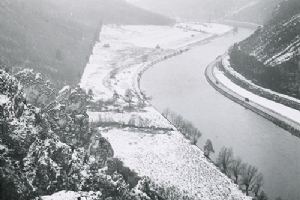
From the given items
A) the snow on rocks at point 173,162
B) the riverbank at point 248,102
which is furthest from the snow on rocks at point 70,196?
the riverbank at point 248,102

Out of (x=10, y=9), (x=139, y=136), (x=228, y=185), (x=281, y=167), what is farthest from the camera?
(x=10, y=9)

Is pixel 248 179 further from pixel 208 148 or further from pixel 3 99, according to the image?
pixel 3 99

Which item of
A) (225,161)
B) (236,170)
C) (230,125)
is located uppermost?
(230,125)

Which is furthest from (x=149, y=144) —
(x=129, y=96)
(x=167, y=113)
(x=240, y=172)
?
(x=129, y=96)

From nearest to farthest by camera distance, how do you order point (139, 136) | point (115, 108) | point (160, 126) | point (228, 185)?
point (228, 185) → point (139, 136) → point (160, 126) → point (115, 108)

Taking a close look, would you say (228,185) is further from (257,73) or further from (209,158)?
(257,73)

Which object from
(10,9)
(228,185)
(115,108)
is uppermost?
(10,9)

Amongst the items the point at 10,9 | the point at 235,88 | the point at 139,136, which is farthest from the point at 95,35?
the point at 139,136
